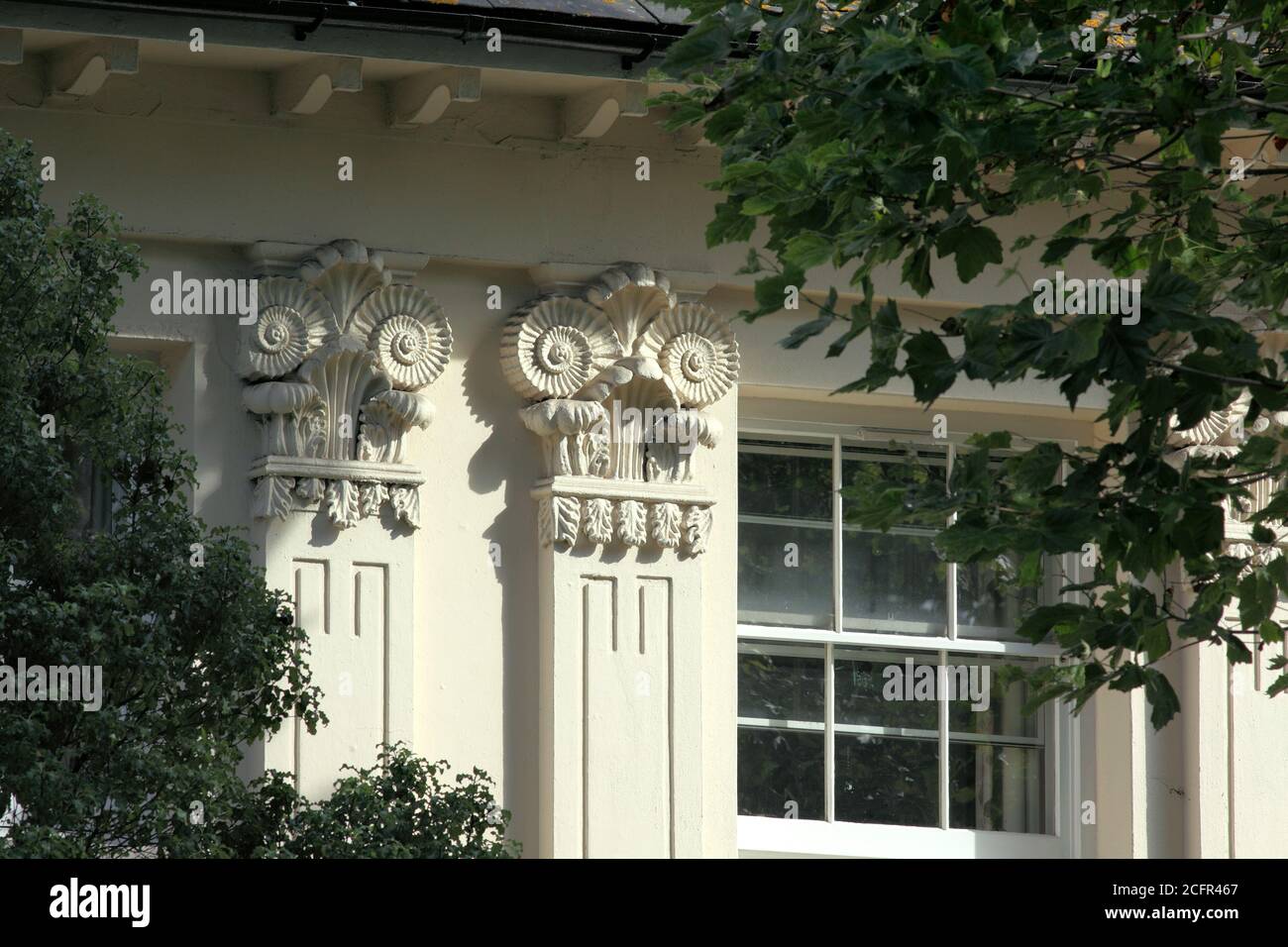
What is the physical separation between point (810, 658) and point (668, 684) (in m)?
0.81

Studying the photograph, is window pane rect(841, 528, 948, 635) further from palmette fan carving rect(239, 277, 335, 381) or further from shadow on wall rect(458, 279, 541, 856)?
palmette fan carving rect(239, 277, 335, 381)

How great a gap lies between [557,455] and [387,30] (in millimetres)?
1744

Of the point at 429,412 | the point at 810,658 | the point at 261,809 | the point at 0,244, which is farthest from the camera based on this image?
the point at 810,658

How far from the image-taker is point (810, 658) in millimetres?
9047

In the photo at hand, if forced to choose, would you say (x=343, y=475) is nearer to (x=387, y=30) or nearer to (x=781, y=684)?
(x=387, y=30)

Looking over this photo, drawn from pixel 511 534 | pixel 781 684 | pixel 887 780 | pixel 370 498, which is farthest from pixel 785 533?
pixel 370 498

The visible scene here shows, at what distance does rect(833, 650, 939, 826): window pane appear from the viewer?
905cm

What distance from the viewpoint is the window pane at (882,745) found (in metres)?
9.05

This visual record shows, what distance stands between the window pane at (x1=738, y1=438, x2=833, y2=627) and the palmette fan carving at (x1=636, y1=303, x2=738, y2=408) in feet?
1.67

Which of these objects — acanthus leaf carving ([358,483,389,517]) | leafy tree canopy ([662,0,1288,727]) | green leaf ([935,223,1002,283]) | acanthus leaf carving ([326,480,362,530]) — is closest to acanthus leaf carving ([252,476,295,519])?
acanthus leaf carving ([326,480,362,530])

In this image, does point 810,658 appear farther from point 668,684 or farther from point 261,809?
point 261,809

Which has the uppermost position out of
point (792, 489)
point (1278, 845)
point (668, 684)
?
point (792, 489)

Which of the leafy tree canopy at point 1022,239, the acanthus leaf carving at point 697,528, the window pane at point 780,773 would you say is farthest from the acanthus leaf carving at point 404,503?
the leafy tree canopy at point 1022,239
